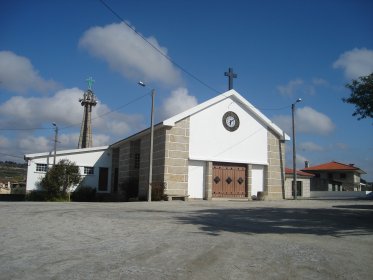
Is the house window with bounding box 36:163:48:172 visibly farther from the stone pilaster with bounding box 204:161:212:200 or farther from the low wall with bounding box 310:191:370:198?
the low wall with bounding box 310:191:370:198

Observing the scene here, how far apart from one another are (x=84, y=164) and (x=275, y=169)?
52.0 feet

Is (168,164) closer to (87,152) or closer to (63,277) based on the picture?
(87,152)

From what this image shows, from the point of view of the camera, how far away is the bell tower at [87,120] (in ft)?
186

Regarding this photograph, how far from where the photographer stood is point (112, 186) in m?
34.0

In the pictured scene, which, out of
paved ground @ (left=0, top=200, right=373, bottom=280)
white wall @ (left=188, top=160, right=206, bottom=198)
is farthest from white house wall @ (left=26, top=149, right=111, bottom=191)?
paved ground @ (left=0, top=200, right=373, bottom=280)

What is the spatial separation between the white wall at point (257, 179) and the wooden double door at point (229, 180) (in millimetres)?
691

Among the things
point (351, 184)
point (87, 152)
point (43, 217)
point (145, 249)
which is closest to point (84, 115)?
point (87, 152)

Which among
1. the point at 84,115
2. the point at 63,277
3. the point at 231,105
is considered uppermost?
the point at 84,115

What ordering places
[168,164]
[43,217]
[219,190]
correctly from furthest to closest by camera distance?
[219,190], [168,164], [43,217]

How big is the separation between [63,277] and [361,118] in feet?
41.7

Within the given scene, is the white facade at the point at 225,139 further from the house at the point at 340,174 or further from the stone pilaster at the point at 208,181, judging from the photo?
the house at the point at 340,174

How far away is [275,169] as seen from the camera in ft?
92.4

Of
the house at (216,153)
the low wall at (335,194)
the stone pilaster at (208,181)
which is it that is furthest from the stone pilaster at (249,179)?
the low wall at (335,194)

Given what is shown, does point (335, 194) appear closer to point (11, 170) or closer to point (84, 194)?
point (84, 194)
